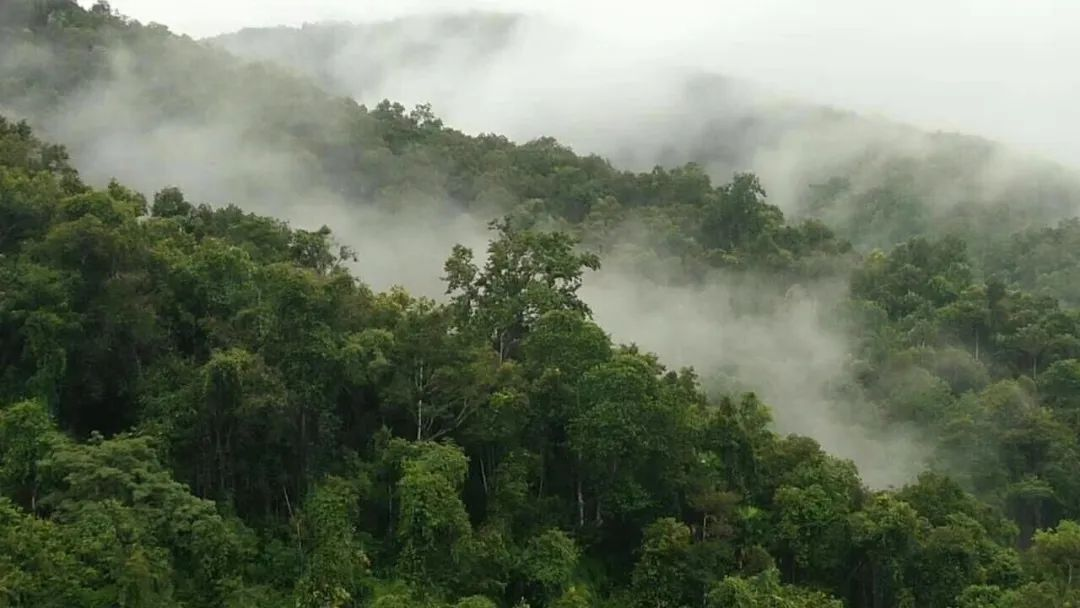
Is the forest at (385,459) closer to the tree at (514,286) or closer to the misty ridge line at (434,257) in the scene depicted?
the tree at (514,286)

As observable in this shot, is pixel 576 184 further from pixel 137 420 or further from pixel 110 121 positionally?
pixel 137 420

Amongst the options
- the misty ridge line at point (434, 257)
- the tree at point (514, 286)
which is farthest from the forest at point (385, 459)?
the misty ridge line at point (434, 257)

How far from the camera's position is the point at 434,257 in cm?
4881

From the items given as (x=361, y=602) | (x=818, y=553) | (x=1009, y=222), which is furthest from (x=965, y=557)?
(x=1009, y=222)

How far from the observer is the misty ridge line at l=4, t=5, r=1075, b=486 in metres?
40.2

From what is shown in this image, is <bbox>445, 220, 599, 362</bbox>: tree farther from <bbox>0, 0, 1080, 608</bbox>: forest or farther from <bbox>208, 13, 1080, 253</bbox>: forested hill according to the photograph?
<bbox>208, 13, 1080, 253</bbox>: forested hill

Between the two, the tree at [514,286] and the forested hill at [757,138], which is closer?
the tree at [514,286]

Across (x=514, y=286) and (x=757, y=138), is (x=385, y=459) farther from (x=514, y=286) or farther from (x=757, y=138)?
(x=757, y=138)

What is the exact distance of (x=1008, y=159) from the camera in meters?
88.8

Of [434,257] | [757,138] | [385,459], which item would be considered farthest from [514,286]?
[757,138]

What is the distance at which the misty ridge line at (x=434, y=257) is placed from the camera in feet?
132

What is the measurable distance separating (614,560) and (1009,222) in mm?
59484

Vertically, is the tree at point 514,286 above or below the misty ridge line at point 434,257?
below

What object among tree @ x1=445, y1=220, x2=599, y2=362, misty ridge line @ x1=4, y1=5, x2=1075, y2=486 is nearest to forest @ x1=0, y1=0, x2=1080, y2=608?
tree @ x1=445, y1=220, x2=599, y2=362
